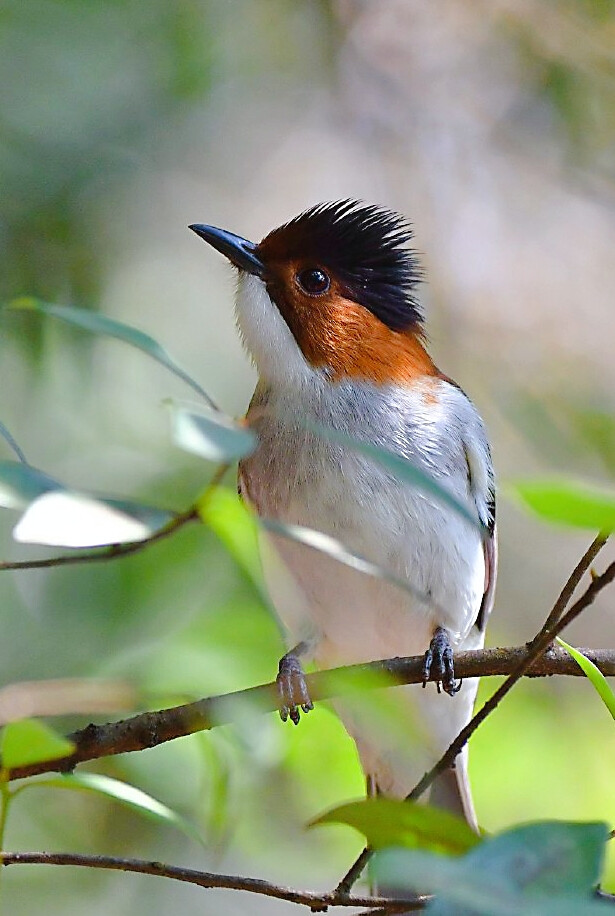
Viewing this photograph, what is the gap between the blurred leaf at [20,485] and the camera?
1.21m

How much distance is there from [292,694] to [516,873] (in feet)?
5.37

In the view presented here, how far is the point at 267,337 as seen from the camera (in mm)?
3158

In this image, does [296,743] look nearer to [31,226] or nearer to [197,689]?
[197,689]

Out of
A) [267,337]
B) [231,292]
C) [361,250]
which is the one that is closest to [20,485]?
Result: [267,337]

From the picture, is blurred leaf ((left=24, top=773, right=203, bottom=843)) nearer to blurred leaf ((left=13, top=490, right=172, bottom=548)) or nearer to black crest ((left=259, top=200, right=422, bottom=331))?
blurred leaf ((left=13, top=490, right=172, bottom=548))

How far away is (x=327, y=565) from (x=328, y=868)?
0.84 metres

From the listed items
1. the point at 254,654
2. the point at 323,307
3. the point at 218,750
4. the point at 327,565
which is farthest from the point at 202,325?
the point at 218,750

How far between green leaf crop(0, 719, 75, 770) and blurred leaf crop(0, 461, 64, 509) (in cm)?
23

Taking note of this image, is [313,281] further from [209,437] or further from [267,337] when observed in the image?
[209,437]

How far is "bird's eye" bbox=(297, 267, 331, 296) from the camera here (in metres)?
3.23

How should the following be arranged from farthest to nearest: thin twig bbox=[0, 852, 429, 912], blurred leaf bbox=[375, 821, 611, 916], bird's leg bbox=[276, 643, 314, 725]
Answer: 1. bird's leg bbox=[276, 643, 314, 725]
2. thin twig bbox=[0, 852, 429, 912]
3. blurred leaf bbox=[375, 821, 611, 916]

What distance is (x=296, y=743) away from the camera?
285 centimetres

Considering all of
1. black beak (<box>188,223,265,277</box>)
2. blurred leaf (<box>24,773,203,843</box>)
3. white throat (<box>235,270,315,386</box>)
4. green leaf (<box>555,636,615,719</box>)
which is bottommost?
blurred leaf (<box>24,773,203,843</box>)

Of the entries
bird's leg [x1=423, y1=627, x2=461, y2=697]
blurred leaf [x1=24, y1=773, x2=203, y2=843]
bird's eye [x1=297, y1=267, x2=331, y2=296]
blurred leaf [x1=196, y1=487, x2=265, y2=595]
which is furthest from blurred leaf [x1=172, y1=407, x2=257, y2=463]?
bird's eye [x1=297, y1=267, x2=331, y2=296]
